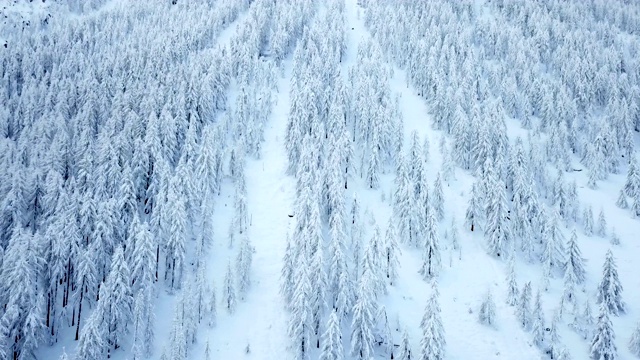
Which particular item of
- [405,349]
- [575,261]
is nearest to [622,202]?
[575,261]

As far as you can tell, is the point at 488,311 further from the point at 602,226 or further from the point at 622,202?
the point at 622,202

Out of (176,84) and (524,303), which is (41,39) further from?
(524,303)

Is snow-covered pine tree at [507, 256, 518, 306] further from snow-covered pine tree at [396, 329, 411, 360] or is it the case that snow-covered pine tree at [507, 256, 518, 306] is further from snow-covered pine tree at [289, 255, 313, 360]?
snow-covered pine tree at [289, 255, 313, 360]

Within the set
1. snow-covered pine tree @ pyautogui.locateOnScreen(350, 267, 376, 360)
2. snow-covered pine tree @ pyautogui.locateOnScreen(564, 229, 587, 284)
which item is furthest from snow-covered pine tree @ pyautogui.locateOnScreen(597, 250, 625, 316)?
snow-covered pine tree @ pyautogui.locateOnScreen(350, 267, 376, 360)

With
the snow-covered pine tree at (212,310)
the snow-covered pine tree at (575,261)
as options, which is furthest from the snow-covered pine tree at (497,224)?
the snow-covered pine tree at (212,310)

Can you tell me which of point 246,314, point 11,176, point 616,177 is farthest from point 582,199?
point 11,176

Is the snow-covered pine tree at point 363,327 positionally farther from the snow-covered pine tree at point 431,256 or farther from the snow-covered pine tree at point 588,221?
the snow-covered pine tree at point 588,221
